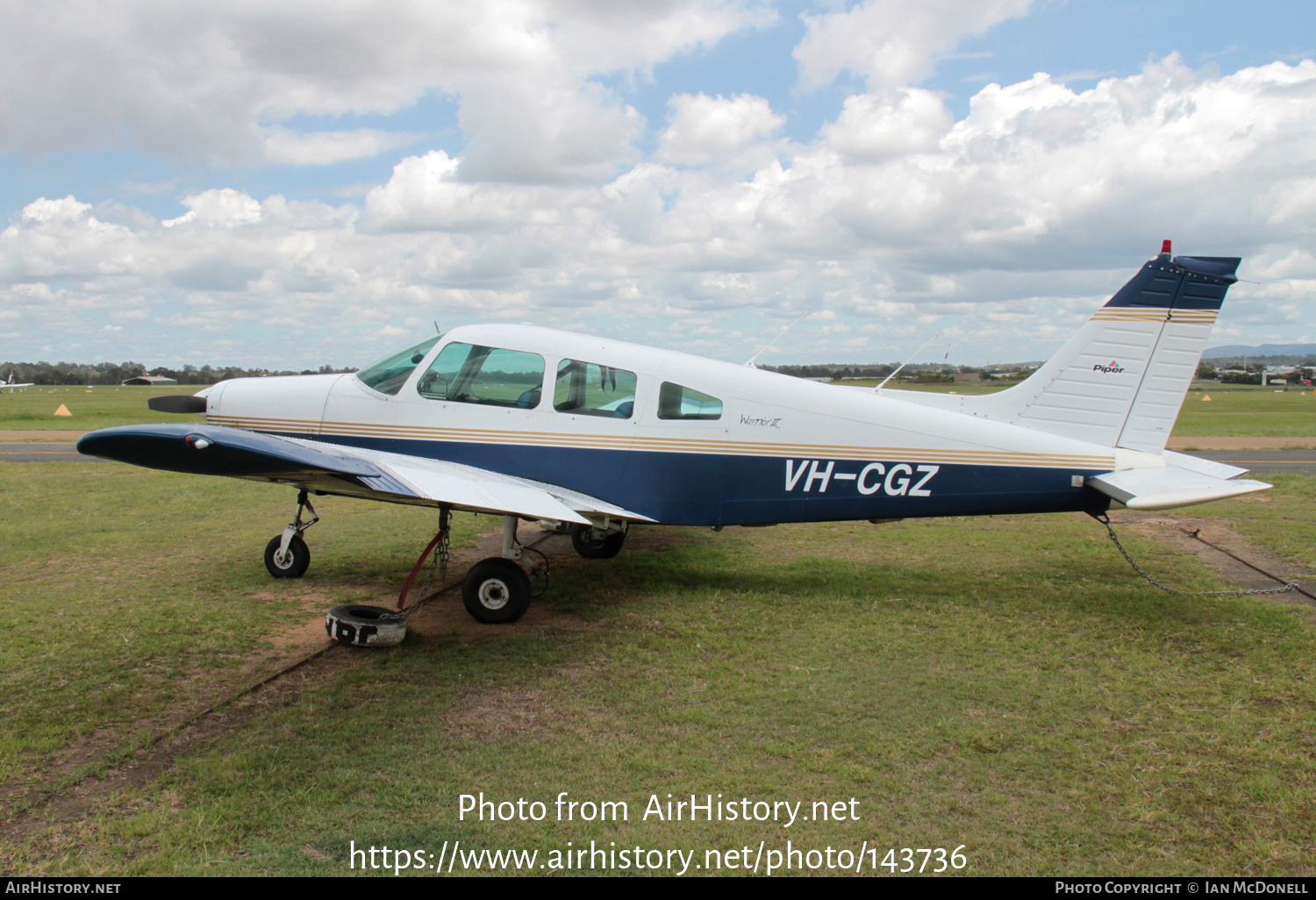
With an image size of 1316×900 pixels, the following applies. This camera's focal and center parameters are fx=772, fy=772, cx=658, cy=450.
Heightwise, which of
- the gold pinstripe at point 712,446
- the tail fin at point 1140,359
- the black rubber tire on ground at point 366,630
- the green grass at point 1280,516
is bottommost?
the black rubber tire on ground at point 366,630

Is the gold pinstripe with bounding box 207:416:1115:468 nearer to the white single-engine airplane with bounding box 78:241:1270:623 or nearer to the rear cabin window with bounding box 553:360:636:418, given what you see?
the white single-engine airplane with bounding box 78:241:1270:623

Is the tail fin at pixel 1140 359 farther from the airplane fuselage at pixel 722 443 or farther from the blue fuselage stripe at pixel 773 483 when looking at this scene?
the blue fuselage stripe at pixel 773 483

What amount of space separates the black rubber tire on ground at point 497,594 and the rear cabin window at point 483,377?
60.9 inches

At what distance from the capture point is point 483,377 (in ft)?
23.4

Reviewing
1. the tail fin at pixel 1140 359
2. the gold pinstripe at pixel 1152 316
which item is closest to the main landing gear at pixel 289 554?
the tail fin at pixel 1140 359

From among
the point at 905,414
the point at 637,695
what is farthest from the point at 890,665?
the point at 905,414

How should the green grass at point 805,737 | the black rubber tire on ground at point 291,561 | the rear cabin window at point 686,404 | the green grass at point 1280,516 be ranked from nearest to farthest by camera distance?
the green grass at point 805,737 < the rear cabin window at point 686,404 < the black rubber tire on ground at point 291,561 < the green grass at point 1280,516

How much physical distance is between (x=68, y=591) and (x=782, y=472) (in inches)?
260

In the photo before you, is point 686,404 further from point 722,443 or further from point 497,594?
point 497,594

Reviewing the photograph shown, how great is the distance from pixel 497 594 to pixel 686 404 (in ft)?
7.69

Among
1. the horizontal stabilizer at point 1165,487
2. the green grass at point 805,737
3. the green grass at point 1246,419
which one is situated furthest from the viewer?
the green grass at point 1246,419

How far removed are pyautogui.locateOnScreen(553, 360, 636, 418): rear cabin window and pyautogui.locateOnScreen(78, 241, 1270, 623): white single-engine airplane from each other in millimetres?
11

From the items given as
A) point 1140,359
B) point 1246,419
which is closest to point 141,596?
point 1140,359

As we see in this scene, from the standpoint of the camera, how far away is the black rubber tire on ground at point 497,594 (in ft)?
21.0
